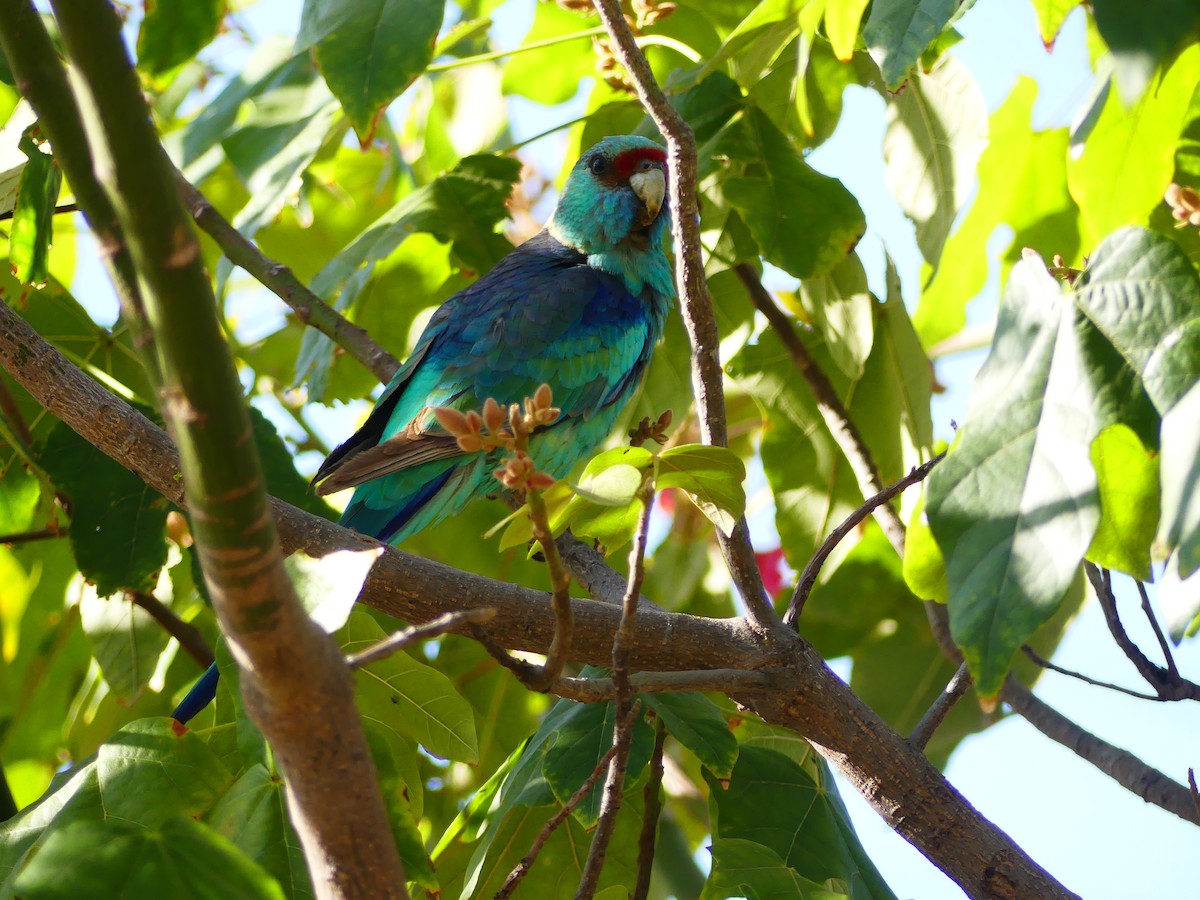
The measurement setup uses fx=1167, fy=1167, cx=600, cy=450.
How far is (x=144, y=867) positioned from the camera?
3.53 ft

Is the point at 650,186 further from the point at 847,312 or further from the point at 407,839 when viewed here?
the point at 407,839

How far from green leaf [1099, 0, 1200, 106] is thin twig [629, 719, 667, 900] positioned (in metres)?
→ 1.32

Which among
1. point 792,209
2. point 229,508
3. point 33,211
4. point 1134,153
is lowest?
point 229,508

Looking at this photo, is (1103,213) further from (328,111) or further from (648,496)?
(328,111)

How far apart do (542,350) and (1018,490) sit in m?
2.07

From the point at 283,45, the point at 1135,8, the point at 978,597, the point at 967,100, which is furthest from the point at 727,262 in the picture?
the point at 1135,8

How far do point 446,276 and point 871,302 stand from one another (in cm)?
112

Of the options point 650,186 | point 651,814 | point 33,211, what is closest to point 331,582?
point 651,814

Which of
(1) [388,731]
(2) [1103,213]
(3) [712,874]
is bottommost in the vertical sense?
(3) [712,874]

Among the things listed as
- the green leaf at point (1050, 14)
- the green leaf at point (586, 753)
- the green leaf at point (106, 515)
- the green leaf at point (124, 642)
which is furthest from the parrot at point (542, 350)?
the green leaf at point (1050, 14)

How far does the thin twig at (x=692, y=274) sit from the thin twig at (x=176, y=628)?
4.04 ft

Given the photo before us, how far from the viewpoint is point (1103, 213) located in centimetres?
A: 163

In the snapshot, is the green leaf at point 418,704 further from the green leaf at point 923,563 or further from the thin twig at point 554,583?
the green leaf at point 923,563

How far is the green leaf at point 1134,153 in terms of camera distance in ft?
4.98
